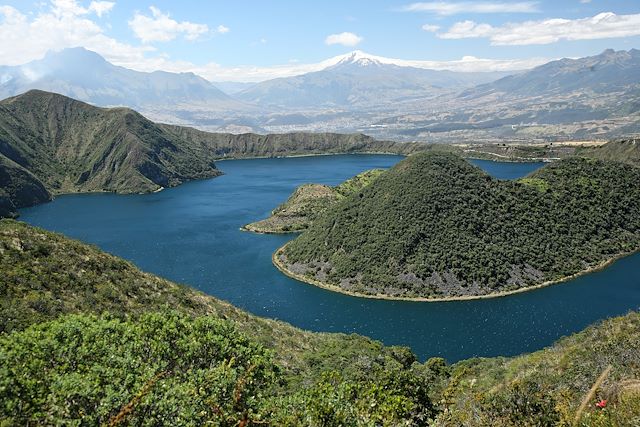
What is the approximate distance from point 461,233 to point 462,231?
0.58 meters

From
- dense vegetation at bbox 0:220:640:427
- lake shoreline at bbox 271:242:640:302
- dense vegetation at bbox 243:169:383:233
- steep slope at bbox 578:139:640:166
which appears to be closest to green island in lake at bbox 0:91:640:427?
dense vegetation at bbox 0:220:640:427

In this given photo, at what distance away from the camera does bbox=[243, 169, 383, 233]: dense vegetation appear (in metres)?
120

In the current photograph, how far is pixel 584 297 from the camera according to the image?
73.6 m

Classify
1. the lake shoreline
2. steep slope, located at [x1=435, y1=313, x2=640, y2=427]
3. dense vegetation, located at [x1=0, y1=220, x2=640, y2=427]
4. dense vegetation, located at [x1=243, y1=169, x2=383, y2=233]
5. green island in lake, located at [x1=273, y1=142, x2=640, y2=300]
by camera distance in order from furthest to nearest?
dense vegetation, located at [x1=243, y1=169, x2=383, y2=233] → green island in lake, located at [x1=273, y1=142, x2=640, y2=300] → the lake shoreline → dense vegetation, located at [x1=0, y1=220, x2=640, y2=427] → steep slope, located at [x1=435, y1=313, x2=640, y2=427]

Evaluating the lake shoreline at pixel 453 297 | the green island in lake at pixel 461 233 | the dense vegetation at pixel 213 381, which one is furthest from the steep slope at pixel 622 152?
the dense vegetation at pixel 213 381

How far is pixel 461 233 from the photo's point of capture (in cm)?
8412

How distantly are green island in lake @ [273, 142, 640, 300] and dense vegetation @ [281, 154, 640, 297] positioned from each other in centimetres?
19

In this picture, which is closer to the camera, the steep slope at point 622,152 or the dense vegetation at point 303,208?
the dense vegetation at point 303,208

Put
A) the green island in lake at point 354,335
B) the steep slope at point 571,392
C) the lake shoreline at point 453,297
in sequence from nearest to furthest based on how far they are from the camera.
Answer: the steep slope at point 571,392 < the green island in lake at point 354,335 < the lake shoreline at point 453,297

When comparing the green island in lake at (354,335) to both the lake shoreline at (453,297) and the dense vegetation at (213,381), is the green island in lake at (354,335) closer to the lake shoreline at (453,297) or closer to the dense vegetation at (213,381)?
the dense vegetation at (213,381)

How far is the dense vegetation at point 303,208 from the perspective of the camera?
394 feet

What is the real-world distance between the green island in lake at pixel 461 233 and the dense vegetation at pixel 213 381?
134 ft

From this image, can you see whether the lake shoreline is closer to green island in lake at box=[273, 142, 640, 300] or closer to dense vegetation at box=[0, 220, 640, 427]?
green island in lake at box=[273, 142, 640, 300]

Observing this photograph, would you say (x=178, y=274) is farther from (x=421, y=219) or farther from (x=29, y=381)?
(x=29, y=381)
